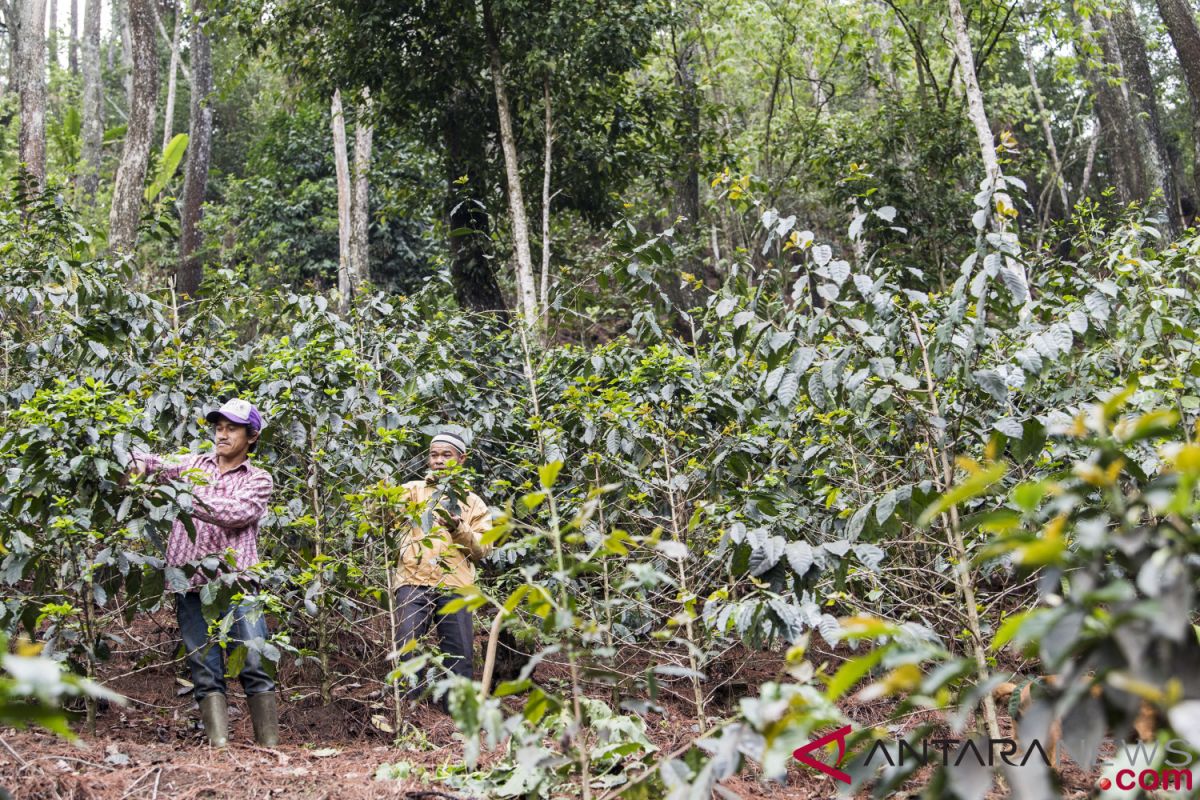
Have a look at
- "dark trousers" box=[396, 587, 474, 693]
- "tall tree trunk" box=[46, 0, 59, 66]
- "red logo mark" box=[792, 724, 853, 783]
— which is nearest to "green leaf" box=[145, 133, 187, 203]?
"dark trousers" box=[396, 587, 474, 693]

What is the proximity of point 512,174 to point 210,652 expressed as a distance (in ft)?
18.4

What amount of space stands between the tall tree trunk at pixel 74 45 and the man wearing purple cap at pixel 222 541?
30819 mm

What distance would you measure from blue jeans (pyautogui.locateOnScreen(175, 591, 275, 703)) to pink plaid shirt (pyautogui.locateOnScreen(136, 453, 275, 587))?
0.13 m

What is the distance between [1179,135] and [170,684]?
25431mm

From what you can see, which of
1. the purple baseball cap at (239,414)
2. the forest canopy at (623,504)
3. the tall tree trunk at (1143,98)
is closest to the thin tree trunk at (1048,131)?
the tall tree trunk at (1143,98)

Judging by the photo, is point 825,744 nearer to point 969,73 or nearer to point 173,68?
point 969,73

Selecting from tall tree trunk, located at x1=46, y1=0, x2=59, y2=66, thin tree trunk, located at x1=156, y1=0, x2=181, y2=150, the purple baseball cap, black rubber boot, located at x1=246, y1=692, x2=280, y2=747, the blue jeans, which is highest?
tall tree trunk, located at x1=46, y1=0, x2=59, y2=66

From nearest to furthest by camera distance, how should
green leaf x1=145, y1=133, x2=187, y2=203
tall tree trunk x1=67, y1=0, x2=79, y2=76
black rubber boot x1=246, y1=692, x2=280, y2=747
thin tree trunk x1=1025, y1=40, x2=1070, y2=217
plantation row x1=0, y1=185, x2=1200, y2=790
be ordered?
plantation row x1=0, y1=185, x2=1200, y2=790, black rubber boot x1=246, y1=692, x2=280, y2=747, green leaf x1=145, y1=133, x2=187, y2=203, thin tree trunk x1=1025, y1=40, x2=1070, y2=217, tall tree trunk x1=67, y1=0, x2=79, y2=76

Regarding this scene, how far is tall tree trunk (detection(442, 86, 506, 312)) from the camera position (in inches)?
389

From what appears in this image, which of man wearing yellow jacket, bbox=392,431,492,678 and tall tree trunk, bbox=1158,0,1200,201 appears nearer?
man wearing yellow jacket, bbox=392,431,492,678

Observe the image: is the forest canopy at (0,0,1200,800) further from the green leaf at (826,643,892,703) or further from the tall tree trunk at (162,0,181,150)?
the tall tree trunk at (162,0,181,150)

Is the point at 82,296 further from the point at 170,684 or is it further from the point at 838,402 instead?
the point at 838,402

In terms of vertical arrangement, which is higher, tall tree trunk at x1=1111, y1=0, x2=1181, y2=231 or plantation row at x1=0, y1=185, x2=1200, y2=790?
tall tree trunk at x1=1111, y1=0, x2=1181, y2=231

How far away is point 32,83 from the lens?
10031 millimetres
